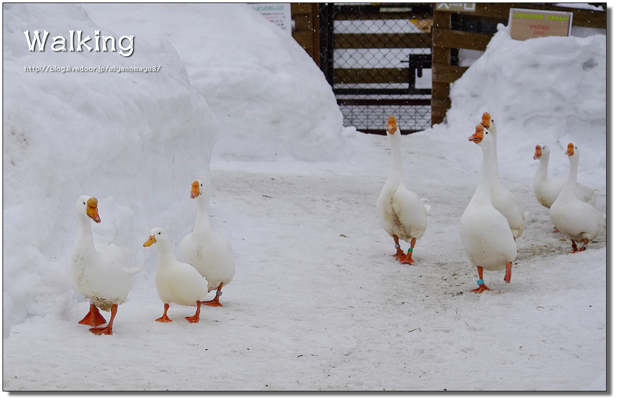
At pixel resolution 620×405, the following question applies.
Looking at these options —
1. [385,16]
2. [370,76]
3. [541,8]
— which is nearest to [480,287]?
[541,8]

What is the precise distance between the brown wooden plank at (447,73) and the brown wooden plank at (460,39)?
42 cm

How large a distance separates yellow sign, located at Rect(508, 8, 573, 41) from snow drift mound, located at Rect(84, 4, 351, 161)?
383 cm

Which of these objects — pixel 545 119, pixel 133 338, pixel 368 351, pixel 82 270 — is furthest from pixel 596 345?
pixel 545 119

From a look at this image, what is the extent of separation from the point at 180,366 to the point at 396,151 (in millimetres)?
3671

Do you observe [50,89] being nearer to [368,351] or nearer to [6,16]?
[6,16]

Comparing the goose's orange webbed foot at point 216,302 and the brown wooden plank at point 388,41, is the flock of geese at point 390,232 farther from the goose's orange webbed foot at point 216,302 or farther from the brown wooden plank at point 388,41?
the brown wooden plank at point 388,41

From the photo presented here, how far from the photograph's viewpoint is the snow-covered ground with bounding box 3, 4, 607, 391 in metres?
3.51

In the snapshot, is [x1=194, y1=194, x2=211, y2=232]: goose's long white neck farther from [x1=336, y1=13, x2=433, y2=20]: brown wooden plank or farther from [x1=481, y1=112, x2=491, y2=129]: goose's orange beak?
[x1=336, y1=13, x2=433, y2=20]: brown wooden plank

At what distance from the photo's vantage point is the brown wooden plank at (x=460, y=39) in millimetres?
12898

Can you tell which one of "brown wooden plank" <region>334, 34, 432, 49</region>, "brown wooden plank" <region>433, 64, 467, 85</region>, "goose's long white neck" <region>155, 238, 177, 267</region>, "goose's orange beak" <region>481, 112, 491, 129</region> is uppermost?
"brown wooden plank" <region>334, 34, 432, 49</region>

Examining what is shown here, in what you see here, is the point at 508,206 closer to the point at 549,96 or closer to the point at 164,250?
the point at 164,250

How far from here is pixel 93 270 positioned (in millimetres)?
3719

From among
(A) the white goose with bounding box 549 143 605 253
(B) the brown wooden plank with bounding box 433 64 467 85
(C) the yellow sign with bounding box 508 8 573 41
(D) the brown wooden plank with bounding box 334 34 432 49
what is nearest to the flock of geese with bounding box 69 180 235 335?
(A) the white goose with bounding box 549 143 605 253

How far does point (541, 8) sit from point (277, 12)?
498cm
